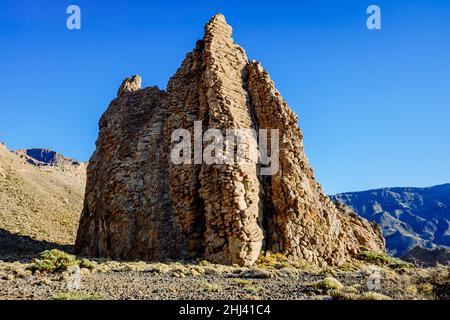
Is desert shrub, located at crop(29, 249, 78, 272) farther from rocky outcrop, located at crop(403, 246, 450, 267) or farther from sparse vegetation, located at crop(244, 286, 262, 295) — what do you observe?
rocky outcrop, located at crop(403, 246, 450, 267)

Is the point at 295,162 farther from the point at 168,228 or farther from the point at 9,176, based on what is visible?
the point at 9,176

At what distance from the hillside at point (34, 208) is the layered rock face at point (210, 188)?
1170cm

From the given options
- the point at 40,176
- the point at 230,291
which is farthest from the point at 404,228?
the point at 230,291

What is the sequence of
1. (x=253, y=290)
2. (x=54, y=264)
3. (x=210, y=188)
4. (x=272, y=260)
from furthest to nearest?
(x=210, y=188) < (x=272, y=260) < (x=54, y=264) < (x=253, y=290)

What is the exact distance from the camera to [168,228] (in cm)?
2509

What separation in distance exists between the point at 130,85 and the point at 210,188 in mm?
18036

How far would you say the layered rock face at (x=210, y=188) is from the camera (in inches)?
931

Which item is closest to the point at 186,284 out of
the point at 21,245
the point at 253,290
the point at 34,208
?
the point at 253,290

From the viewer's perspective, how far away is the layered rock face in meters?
23.7

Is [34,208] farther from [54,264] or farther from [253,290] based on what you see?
[253,290]

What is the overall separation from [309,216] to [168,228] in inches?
336

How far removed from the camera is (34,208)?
53.3 meters

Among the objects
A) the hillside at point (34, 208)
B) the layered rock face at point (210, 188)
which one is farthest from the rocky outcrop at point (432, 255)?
the hillside at point (34, 208)
